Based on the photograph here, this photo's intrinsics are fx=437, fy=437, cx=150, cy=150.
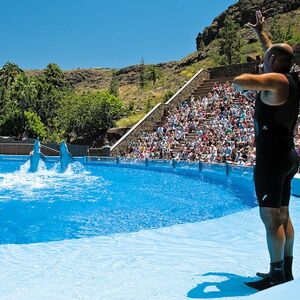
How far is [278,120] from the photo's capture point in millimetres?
2727

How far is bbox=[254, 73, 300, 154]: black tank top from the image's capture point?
272cm

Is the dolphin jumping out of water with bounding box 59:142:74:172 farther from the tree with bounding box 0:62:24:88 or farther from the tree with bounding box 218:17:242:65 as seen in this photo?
the tree with bounding box 0:62:24:88

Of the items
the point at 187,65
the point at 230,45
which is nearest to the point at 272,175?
the point at 230,45

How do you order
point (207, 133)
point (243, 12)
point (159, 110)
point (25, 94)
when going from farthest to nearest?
point (243, 12), point (25, 94), point (159, 110), point (207, 133)

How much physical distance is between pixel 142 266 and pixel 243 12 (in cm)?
8346

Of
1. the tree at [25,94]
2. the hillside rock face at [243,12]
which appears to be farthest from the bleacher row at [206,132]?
the hillside rock face at [243,12]

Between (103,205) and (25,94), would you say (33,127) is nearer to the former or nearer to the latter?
(25,94)

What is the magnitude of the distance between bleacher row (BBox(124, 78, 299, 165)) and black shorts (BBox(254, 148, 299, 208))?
13084 millimetres

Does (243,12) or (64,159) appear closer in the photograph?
(64,159)

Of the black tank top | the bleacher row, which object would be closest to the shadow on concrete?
the black tank top

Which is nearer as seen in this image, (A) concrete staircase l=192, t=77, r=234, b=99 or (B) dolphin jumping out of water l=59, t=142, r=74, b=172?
(B) dolphin jumping out of water l=59, t=142, r=74, b=172

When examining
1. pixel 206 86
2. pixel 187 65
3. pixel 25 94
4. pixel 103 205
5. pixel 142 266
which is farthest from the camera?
pixel 187 65

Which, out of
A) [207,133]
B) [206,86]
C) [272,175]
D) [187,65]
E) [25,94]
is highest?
[187,65]

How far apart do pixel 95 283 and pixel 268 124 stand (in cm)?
157
